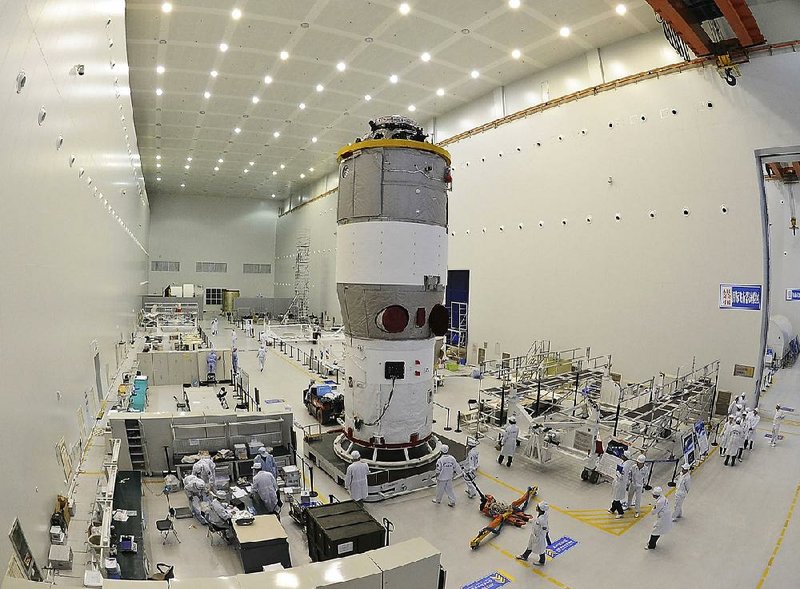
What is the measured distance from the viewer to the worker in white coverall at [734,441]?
1009cm

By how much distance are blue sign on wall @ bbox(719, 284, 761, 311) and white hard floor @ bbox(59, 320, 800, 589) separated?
3.87 meters

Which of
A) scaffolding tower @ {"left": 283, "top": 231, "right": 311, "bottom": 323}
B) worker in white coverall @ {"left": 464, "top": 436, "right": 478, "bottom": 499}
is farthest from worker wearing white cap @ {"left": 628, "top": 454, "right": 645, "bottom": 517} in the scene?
scaffolding tower @ {"left": 283, "top": 231, "right": 311, "bottom": 323}

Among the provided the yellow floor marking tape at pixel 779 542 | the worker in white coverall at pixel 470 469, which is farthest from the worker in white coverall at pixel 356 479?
the yellow floor marking tape at pixel 779 542

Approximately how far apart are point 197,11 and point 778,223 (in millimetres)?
22938

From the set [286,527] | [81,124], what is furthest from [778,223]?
[81,124]

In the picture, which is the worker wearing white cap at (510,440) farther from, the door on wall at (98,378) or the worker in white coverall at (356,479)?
the door on wall at (98,378)

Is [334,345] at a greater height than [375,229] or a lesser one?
lesser

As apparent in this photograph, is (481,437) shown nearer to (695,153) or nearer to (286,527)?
(286,527)

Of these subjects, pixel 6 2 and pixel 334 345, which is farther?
pixel 334 345

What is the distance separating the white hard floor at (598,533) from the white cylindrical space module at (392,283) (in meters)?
1.24

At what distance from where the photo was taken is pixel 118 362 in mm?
12922

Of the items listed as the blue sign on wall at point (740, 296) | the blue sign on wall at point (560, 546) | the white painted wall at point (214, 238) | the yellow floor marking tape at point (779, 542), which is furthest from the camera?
the white painted wall at point (214, 238)

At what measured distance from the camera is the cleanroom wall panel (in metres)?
12.7

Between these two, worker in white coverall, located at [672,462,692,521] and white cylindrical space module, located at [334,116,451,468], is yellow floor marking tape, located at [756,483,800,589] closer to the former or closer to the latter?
worker in white coverall, located at [672,462,692,521]
